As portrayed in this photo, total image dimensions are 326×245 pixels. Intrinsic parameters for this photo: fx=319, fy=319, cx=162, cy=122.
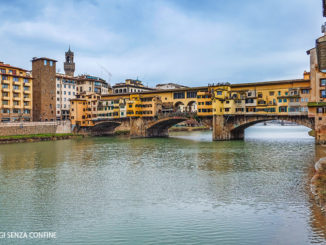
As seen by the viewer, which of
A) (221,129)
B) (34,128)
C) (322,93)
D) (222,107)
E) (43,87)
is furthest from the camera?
(43,87)

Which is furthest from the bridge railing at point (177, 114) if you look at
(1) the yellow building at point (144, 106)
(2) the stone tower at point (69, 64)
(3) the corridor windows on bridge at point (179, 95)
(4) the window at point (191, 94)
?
(2) the stone tower at point (69, 64)

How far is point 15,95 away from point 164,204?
68930mm

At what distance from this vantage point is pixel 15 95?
75.8 metres

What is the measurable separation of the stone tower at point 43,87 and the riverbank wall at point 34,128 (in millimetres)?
7540

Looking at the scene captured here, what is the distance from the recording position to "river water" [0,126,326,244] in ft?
43.5

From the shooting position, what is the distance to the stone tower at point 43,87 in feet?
271

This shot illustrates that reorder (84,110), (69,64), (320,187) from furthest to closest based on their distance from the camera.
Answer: (69,64) < (84,110) < (320,187)

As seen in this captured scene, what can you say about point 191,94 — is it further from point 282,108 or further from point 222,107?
point 282,108

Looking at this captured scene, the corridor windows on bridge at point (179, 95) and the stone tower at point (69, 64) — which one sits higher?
the stone tower at point (69, 64)

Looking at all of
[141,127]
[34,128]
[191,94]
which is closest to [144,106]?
[141,127]

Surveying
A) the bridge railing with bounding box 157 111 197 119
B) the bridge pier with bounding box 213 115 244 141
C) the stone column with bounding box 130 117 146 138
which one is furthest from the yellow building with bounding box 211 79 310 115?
the stone column with bounding box 130 117 146 138

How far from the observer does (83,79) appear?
95.3m

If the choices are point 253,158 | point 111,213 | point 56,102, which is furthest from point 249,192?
point 56,102

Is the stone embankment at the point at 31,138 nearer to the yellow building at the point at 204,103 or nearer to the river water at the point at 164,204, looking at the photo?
the yellow building at the point at 204,103
